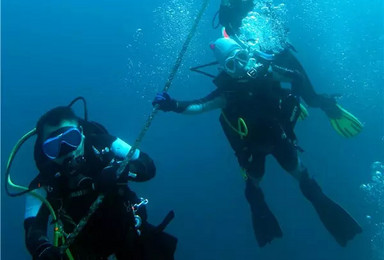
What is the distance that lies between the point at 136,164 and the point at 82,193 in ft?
1.58

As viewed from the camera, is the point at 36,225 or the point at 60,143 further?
the point at 36,225

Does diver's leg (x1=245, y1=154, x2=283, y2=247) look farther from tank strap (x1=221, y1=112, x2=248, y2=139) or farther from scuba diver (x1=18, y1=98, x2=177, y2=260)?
scuba diver (x1=18, y1=98, x2=177, y2=260)

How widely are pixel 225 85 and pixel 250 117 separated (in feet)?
1.54

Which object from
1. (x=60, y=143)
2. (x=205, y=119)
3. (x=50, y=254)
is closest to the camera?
(x=50, y=254)

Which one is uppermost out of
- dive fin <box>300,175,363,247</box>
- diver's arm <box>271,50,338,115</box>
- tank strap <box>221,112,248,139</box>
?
diver's arm <box>271,50,338,115</box>

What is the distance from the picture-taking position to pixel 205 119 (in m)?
16.5

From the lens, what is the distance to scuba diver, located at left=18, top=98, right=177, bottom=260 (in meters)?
2.79

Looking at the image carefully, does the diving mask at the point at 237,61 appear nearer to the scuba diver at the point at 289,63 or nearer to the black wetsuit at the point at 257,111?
the black wetsuit at the point at 257,111

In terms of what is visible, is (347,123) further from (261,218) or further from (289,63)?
(261,218)

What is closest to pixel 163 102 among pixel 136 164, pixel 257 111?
pixel 136 164

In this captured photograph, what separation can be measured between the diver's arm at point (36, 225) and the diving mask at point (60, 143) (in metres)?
0.44

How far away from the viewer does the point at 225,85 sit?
4.21 m

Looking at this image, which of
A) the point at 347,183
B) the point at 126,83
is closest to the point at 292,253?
the point at 347,183

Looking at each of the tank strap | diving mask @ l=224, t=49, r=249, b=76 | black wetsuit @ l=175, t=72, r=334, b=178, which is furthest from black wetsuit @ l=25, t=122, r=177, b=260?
diving mask @ l=224, t=49, r=249, b=76
